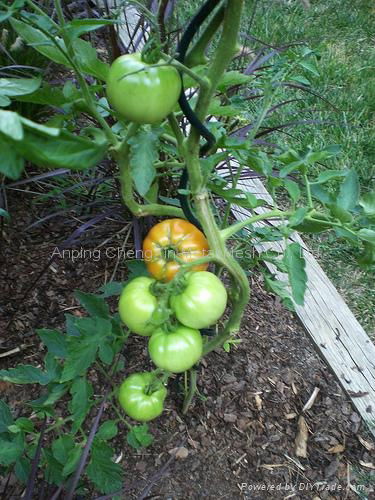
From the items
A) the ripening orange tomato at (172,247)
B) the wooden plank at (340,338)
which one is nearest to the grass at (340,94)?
the wooden plank at (340,338)

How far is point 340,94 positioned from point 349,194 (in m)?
2.14

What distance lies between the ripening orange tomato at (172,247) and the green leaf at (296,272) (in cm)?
15

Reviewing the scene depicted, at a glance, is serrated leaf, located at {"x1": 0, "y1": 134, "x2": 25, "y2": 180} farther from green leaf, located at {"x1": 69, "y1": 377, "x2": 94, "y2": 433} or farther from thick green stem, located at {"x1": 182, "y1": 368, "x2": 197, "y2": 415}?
thick green stem, located at {"x1": 182, "y1": 368, "x2": 197, "y2": 415}

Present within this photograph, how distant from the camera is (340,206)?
0.89 meters

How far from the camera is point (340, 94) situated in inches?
110

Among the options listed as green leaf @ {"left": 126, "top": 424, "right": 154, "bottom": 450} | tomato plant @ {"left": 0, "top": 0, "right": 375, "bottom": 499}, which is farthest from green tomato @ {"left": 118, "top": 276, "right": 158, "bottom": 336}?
green leaf @ {"left": 126, "top": 424, "right": 154, "bottom": 450}

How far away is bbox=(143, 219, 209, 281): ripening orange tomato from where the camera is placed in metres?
0.82

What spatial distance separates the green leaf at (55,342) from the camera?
1.00 m

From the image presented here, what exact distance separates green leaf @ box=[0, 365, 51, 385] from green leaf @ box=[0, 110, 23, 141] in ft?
2.22

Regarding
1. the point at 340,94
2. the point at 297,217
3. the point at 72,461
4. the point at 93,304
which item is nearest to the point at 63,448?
the point at 72,461

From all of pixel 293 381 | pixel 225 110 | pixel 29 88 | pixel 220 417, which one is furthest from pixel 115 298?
pixel 29 88

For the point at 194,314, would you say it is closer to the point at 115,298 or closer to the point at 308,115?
the point at 115,298

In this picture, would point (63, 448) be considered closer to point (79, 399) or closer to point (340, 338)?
point (79, 399)

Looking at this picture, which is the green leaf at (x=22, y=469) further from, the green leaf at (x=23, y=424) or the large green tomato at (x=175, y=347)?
the large green tomato at (x=175, y=347)
